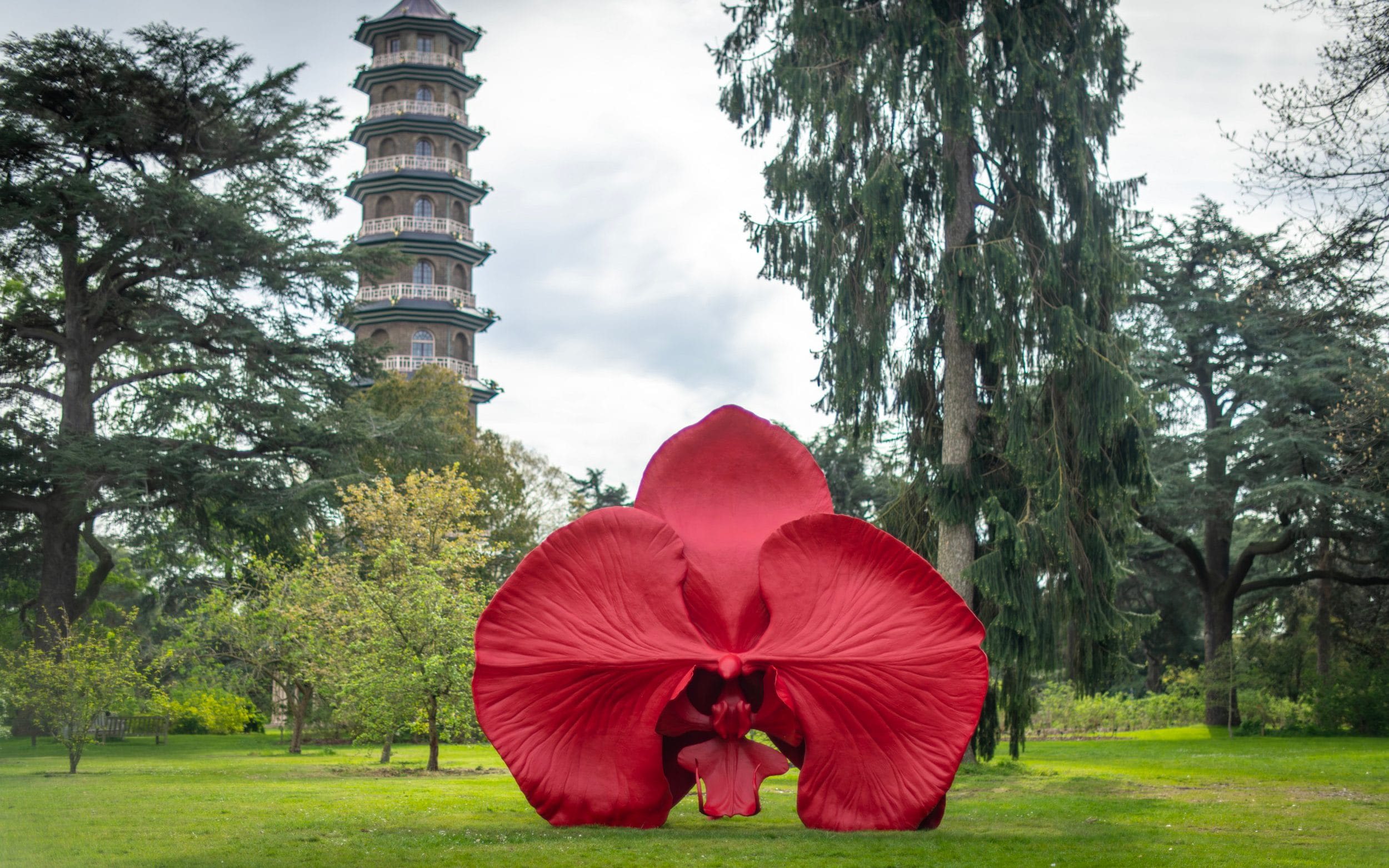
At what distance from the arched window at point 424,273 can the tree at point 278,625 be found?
815 inches

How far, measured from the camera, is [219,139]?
2528cm

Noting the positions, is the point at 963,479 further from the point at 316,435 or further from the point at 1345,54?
the point at 316,435

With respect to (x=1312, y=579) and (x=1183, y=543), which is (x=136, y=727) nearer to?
(x=1183, y=543)

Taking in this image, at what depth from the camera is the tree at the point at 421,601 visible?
15891 millimetres

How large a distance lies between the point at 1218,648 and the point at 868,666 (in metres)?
24.0

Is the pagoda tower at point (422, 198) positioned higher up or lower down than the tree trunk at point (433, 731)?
higher up

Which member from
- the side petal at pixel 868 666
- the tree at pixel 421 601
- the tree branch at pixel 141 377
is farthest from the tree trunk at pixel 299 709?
the side petal at pixel 868 666

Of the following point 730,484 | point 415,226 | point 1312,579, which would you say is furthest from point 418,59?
point 730,484

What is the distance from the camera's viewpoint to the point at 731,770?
24.4 feet

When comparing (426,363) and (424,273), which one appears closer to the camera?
(426,363)

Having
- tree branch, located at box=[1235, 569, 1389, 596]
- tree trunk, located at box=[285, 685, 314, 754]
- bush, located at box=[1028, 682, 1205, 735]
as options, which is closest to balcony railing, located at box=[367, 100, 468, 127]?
tree trunk, located at box=[285, 685, 314, 754]

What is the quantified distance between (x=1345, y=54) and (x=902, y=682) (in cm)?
845

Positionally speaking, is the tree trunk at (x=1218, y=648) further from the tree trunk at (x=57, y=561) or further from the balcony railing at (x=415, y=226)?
the balcony railing at (x=415, y=226)

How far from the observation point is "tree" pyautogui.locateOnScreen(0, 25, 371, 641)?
2220 centimetres
